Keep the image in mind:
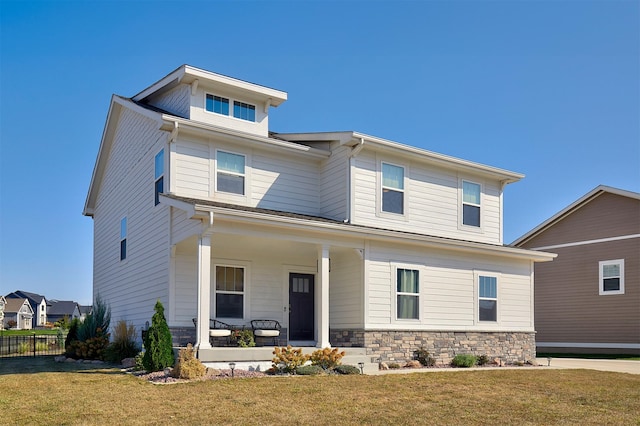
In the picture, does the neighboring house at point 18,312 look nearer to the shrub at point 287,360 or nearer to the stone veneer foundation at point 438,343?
the stone veneer foundation at point 438,343

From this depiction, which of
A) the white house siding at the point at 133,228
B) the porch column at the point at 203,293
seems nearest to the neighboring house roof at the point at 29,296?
the white house siding at the point at 133,228

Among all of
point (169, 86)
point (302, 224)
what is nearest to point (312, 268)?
point (302, 224)

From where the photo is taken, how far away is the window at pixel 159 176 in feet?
55.0

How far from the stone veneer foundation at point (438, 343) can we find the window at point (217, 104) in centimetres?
691

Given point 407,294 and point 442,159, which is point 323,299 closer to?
point 407,294

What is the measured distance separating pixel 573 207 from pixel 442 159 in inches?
394

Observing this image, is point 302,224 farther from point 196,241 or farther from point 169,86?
point 169,86

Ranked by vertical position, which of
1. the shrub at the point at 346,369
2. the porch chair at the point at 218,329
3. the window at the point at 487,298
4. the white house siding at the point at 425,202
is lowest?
the shrub at the point at 346,369

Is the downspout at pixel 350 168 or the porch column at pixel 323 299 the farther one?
the downspout at pixel 350 168

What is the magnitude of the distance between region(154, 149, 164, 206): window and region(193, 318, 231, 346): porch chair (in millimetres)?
3511

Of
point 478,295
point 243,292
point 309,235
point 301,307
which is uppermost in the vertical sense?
point 309,235

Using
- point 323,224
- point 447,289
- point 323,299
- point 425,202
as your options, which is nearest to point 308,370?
point 323,299

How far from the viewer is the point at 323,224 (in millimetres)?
15531

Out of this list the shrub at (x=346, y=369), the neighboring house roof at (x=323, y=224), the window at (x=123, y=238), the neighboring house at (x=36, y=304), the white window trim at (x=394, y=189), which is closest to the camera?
the neighboring house roof at (x=323, y=224)
